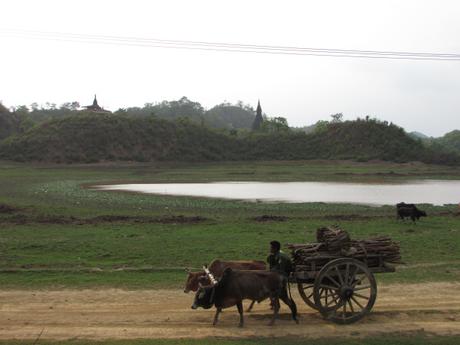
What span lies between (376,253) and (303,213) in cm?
1838

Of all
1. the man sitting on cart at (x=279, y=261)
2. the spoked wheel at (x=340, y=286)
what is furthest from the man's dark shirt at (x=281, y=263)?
the spoked wheel at (x=340, y=286)

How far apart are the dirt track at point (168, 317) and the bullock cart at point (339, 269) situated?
0.33 metres

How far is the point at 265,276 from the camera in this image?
9.47m

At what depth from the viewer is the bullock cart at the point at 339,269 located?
9664 mm

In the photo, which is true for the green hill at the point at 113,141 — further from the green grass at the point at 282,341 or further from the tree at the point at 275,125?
the green grass at the point at 282,341

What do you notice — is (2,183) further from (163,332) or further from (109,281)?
(163,332)

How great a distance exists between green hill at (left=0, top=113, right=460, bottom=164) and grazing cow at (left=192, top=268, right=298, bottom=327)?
77.2 metres

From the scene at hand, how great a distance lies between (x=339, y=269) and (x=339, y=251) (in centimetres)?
36

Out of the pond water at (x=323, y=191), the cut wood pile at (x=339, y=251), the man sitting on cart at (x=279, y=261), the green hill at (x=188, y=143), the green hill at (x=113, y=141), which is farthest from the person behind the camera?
the green hill at (x=188, y=143)

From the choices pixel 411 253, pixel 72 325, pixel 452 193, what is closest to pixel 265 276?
pixel 72 325

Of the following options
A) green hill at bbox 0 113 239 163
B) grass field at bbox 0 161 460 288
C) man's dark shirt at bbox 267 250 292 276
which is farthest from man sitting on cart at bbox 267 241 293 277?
green hill at bbox 0 113 239 163

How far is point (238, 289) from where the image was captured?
923 cm

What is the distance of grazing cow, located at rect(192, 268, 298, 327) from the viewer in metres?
9.24

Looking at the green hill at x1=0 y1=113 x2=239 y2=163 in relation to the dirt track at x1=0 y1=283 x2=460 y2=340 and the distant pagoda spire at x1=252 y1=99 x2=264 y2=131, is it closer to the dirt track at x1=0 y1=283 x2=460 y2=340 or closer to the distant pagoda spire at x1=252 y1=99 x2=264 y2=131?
the distant pagoda spire at x1=252 y1=99 x2=264 y2=131
